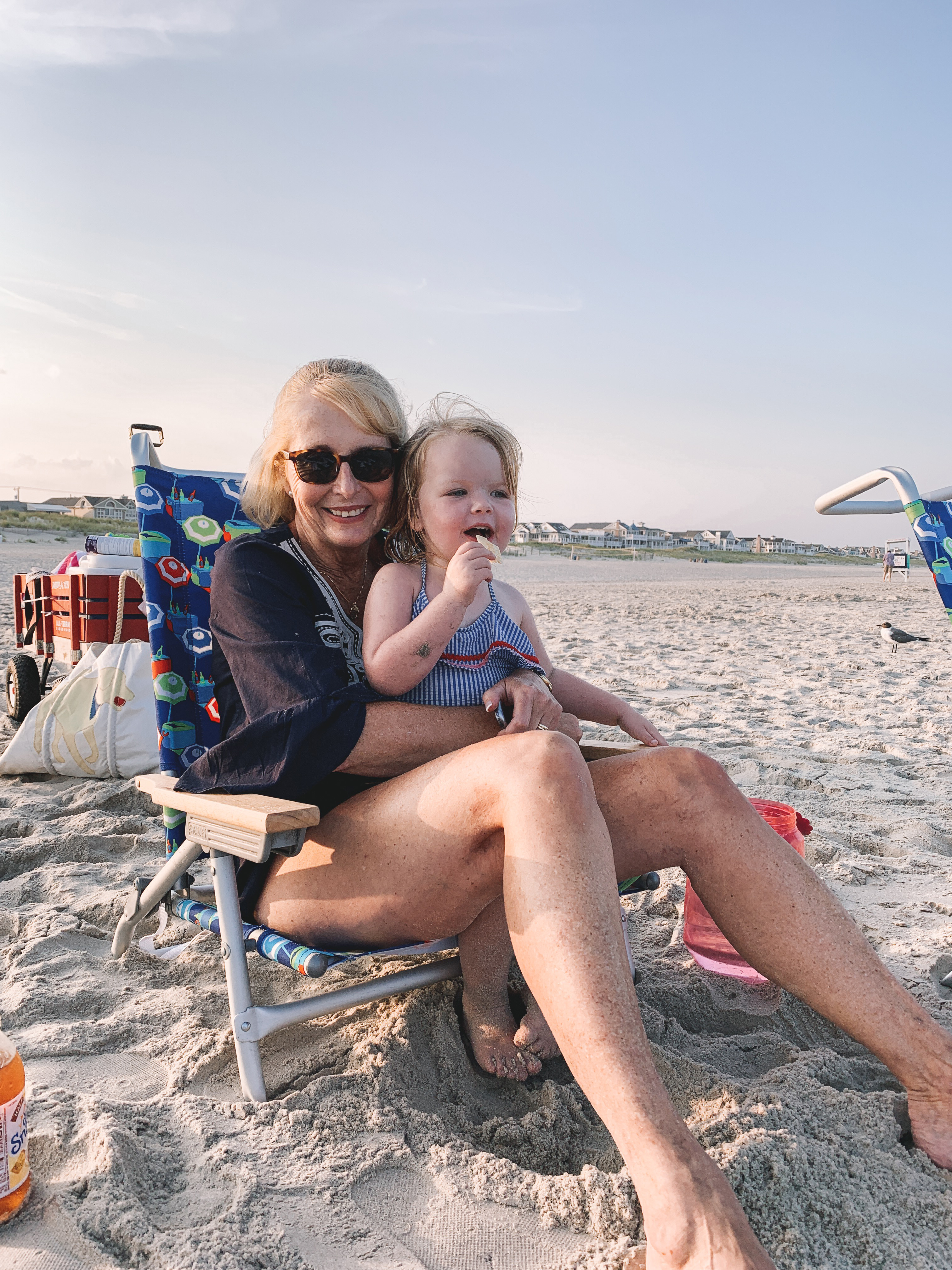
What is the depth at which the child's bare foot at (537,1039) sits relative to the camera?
6.30ft

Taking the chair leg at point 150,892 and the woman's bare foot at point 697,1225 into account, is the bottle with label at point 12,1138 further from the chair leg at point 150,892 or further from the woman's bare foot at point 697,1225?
the woman's bare foot at point 697,1225

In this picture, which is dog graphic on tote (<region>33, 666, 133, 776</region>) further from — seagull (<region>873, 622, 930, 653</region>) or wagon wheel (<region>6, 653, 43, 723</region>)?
seagull (<region>873, 622, 930, 653</region>)

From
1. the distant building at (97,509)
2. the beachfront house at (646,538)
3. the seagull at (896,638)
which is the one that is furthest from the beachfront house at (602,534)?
the seagull at (896,638)

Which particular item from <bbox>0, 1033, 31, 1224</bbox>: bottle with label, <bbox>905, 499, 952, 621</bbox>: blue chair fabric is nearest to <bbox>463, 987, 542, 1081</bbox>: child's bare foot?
<bbox>0, 1033, 31, 1224</bbox>: bottle with label

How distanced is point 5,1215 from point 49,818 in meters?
2.37

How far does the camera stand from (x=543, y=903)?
1391 mm

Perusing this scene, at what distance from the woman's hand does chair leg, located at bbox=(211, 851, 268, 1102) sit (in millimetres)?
609

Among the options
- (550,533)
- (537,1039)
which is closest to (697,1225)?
(537,1039)

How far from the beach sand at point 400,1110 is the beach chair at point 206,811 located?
118mm

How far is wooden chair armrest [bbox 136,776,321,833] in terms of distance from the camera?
151 cm

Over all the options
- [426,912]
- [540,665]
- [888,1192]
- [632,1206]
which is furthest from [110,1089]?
[888,1192]

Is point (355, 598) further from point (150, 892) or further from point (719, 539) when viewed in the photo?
point (719, 539)

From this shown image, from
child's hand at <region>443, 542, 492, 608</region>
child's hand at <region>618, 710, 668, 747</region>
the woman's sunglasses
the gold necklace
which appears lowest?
child's hand at <region>618, 710, 668, 747</region>

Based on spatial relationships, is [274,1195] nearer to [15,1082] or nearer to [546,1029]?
[15,1082]
